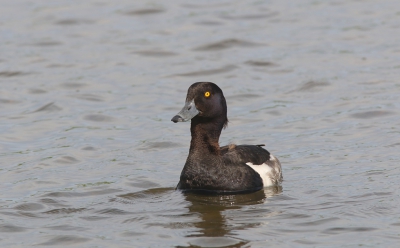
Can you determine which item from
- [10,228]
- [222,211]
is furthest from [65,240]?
[222,211]

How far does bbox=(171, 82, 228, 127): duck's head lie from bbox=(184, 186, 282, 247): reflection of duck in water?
3.13ft

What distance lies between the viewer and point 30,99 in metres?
15.2

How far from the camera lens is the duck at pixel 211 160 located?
396 inches

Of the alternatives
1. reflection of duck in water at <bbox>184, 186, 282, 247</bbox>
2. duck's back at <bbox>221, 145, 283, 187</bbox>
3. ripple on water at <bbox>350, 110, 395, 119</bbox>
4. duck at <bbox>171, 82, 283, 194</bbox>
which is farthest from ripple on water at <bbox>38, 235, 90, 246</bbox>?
ripple on water at <bbox>350, 110, 395, 119</bbox>

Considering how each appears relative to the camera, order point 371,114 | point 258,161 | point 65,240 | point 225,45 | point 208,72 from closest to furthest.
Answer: point 65,240, point 258,161, point 371,114, point 208,72, point 225,45

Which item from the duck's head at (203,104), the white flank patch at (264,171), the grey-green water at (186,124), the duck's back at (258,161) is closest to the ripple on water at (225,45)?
the grey-green water at (186,124)

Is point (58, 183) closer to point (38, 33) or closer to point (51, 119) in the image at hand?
point (51, 119)

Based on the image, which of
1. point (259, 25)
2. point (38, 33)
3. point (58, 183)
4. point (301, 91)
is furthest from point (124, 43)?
point (58, 183)

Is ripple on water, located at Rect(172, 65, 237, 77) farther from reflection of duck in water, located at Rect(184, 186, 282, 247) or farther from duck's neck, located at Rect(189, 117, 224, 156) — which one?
reflection of duck in water, located at Rect(184, 186, 282, 247)

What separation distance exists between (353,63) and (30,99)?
6.35 metres

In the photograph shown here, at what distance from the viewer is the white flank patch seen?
10.4 meters

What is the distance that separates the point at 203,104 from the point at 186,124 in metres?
3.84

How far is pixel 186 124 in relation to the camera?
13.9 m

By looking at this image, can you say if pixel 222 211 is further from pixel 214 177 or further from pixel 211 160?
pixel 211 160
